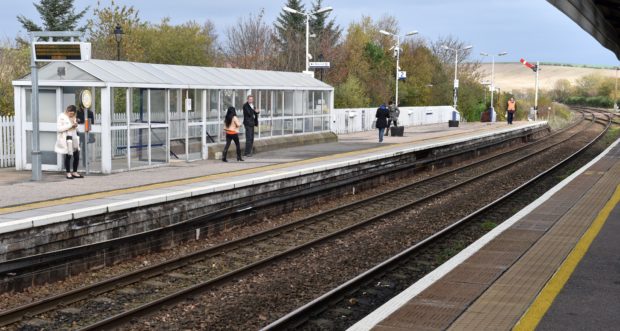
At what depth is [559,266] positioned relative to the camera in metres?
8.38

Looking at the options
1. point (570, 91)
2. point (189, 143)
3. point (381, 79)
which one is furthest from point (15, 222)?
point (570, 91)

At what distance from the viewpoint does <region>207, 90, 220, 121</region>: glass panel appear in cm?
2114

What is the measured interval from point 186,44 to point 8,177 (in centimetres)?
3683

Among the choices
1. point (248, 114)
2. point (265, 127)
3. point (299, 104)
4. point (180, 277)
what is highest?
point (299, 104)

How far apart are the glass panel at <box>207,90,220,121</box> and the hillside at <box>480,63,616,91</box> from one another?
136283 millimetres

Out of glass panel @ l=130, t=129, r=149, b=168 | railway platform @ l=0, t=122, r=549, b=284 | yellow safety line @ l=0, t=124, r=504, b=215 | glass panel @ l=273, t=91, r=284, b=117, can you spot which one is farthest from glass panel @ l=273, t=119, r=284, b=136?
glass panel @ l=130, t=129, r=149, b=168

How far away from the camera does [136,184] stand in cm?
1438

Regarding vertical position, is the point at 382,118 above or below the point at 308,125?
above

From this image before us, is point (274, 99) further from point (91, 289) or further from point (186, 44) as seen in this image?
point (186, 44)

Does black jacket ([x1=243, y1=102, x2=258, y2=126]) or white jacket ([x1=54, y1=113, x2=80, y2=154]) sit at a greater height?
black jacket ([x1=243, y1=102, x2=258, y2=126])

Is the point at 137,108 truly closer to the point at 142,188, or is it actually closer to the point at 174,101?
the point at 174,101

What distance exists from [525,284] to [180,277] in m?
4.62

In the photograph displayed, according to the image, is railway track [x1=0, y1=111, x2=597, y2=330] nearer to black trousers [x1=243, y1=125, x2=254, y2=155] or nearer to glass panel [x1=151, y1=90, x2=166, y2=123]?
black trousers [x1=243, y1=125, x2=254, y2=155]

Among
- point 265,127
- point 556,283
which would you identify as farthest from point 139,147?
point 556,283
